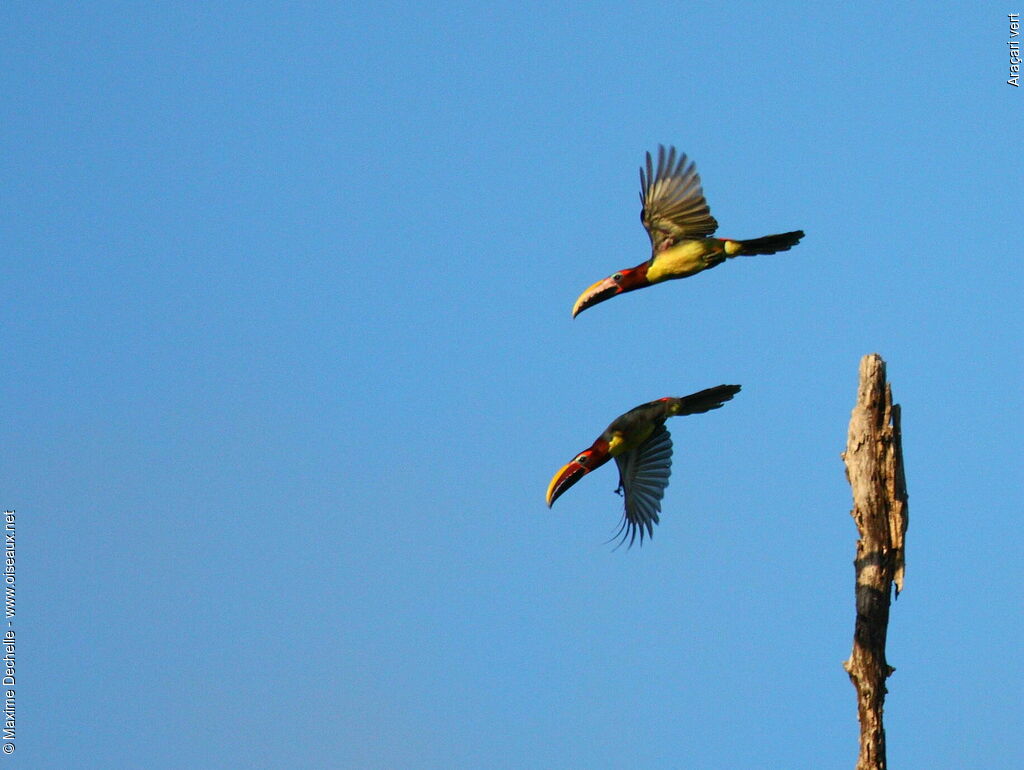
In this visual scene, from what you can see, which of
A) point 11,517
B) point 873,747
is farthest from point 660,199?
point 11,517

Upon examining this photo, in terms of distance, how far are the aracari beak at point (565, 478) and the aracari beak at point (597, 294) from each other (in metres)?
1.51

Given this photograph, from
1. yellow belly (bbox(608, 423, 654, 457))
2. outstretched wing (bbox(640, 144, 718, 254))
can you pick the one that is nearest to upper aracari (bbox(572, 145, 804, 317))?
outstretched wing (bbox(640, 144, 718, 254))

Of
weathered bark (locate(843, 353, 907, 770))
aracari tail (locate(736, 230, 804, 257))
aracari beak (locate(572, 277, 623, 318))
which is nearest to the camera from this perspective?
weathered bark (locate(843, 353, 907, 770))

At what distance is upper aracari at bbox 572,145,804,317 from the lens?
40.9ft

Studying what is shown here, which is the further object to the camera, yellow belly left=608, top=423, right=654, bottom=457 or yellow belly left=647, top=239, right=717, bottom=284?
yellow belly left=608, top=423, right=654, bottom=457

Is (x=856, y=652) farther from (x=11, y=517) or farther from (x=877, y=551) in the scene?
(x=11, y=517)

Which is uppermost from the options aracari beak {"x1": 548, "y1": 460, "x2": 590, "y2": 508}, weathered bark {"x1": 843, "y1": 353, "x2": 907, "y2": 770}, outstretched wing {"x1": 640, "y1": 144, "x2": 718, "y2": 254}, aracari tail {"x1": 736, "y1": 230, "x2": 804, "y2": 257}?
outstretched wing {"x1": 640, "y1": 144, "x2": 718, "y2": 254}

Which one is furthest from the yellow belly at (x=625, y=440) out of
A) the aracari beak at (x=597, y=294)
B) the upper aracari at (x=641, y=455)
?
the aracari beak at (x=597, y=294)

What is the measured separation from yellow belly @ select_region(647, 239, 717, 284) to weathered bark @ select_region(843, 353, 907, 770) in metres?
1.97

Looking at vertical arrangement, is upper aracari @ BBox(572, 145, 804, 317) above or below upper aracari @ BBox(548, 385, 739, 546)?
above

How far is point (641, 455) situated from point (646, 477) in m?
0.25

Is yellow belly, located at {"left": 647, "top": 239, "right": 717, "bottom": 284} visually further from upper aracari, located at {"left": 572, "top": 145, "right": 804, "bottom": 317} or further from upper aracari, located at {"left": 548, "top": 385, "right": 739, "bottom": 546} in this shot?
upper aracari, located at {"left": 548, "top": 385, "right": 739, "bottom": 546}

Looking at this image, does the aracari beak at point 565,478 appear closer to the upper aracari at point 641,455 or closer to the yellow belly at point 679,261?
the upper aracari at point 641,455

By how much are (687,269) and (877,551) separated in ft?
10.5
